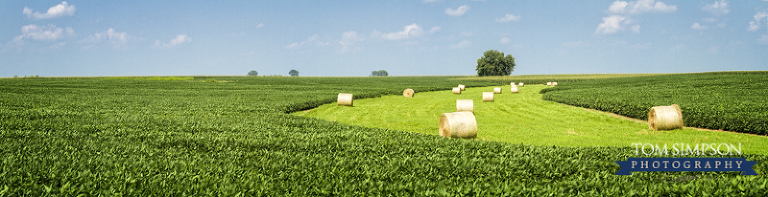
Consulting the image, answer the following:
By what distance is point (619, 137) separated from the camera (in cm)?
1437

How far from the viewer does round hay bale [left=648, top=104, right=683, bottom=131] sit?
51.1 ft

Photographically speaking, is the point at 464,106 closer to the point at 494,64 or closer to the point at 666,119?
the point at 666,119

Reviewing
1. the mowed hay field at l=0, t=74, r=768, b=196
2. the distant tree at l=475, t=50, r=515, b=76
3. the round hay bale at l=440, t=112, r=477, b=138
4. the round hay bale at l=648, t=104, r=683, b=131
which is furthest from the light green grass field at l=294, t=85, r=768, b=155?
the distant tree at l=475, t=50, r=515, b=76

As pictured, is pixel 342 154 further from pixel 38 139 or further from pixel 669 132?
pixel 669 132

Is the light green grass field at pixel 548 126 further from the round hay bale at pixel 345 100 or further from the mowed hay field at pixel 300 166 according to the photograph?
the mowed hay field at pixel 300 166

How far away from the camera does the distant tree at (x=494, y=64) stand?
124 m

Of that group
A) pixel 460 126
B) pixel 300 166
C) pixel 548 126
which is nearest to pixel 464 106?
pixel 548 126

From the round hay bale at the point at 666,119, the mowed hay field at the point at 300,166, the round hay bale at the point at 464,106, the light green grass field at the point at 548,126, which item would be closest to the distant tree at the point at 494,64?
the light green grass field at the point at 548,126

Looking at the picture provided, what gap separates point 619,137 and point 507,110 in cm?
923

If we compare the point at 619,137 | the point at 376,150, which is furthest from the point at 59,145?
the point at 619,137

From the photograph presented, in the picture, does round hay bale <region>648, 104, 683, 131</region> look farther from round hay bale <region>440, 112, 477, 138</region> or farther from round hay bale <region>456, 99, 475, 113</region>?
round hay bale <region>456, 99, 475, 113</region>

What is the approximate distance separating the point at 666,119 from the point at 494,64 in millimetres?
112421

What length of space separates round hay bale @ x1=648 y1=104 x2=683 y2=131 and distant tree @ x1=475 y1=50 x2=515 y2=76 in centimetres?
10960

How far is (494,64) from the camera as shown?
125000 millimetres
